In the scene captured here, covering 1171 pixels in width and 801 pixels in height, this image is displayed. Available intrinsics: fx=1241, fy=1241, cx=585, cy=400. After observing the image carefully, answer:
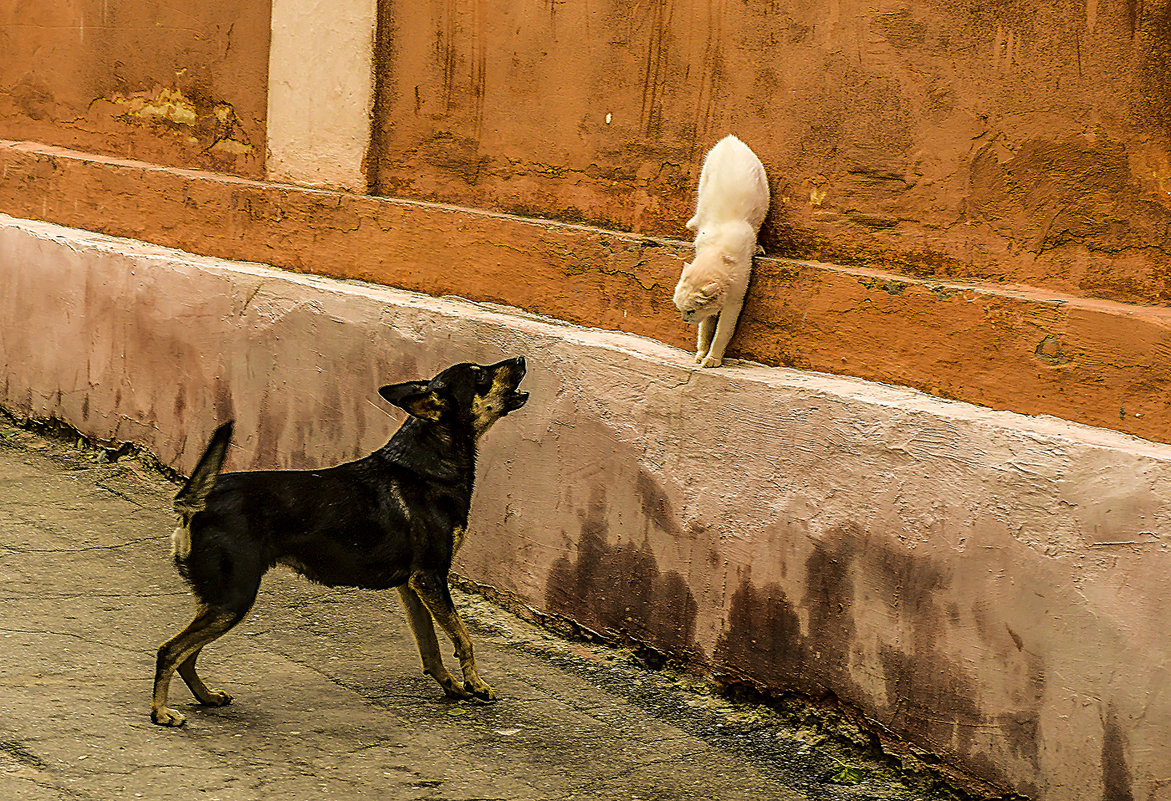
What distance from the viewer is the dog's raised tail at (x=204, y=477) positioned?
3.77 meters

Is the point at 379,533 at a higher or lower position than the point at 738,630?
higher

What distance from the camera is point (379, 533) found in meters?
4.12

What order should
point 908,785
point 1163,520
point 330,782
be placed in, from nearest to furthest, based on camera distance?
1. point 1163,520
2. point 330,782
3. point 908,785

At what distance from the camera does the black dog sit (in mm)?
3867

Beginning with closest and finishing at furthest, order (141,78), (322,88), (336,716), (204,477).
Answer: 1. (204,477)
2. (336,716)
3. (322,88)
4. (141,78)

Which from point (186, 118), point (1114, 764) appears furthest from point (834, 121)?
point (186, 118)

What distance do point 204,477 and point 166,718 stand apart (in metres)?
0.79

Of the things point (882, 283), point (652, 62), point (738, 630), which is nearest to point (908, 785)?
point (738, 630)

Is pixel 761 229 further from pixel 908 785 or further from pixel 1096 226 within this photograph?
pixel 908 785

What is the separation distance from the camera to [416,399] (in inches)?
161

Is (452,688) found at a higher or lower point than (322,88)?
lower

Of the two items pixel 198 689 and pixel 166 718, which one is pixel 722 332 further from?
pixel 166 718

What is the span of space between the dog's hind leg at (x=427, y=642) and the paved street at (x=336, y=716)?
0.07 m

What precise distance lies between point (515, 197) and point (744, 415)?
1.66 m
